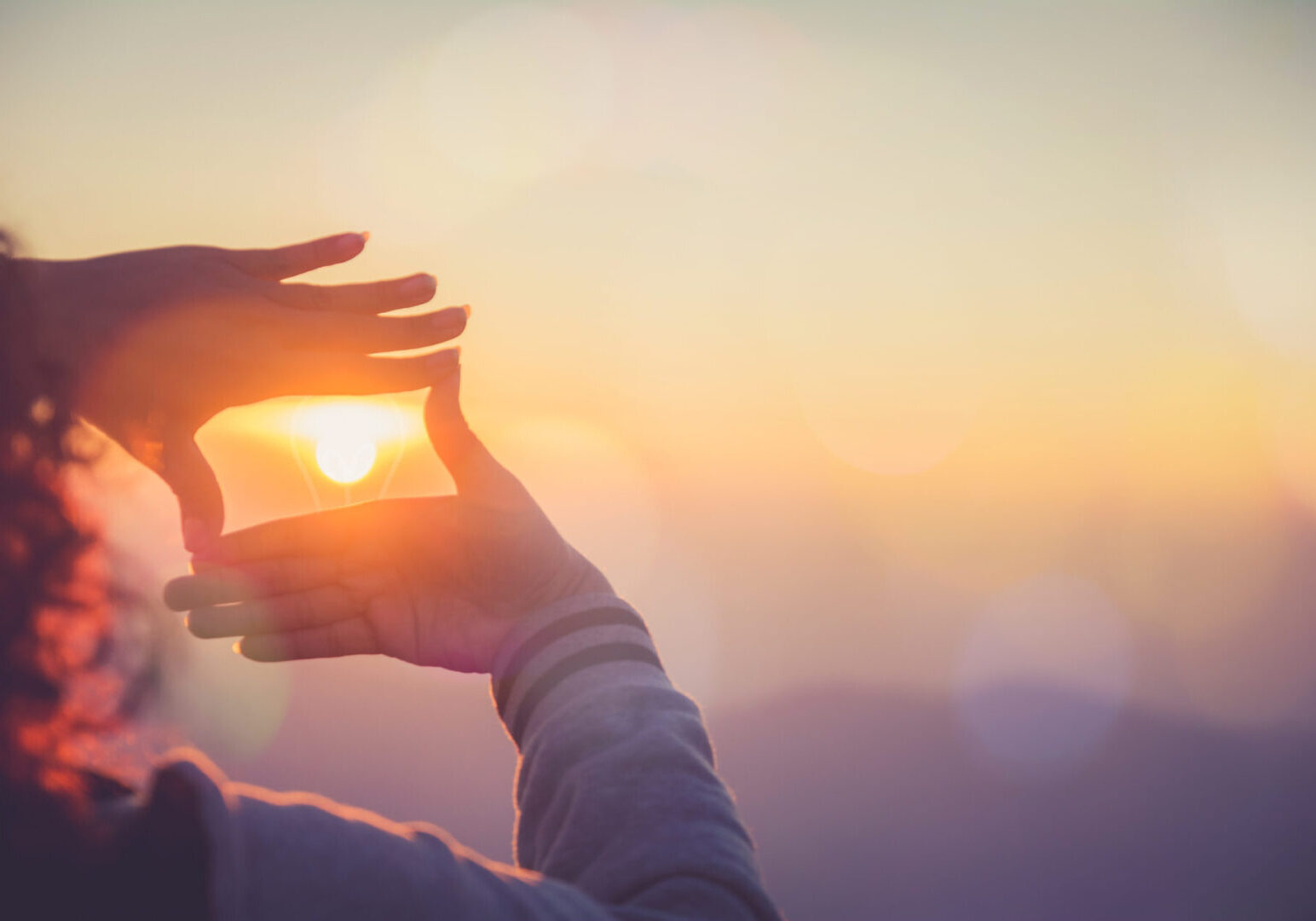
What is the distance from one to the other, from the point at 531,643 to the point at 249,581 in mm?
796

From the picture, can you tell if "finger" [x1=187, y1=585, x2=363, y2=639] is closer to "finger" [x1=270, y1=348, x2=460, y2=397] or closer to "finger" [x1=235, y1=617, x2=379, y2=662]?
"finger" [x1=235, y1=617, x2=379, y2=662]

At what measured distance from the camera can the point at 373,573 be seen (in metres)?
2.10

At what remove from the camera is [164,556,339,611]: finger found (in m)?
1.82

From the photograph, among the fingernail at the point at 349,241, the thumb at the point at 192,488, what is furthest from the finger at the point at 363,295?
the thumb at the point at 192,488

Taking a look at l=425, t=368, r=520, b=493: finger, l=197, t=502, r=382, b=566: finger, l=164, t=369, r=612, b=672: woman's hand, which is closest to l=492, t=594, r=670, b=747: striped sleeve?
l=164, t=369, r=612, b=672: woman's hand

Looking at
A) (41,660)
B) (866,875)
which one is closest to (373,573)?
(41,660)

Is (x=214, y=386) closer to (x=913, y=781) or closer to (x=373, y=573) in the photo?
(x=373, y=573)

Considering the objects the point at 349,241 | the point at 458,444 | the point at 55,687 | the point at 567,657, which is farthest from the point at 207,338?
the point at 567,657

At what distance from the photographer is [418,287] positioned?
2.08 m

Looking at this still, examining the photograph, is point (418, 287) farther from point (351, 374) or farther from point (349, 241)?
point (351, 374)

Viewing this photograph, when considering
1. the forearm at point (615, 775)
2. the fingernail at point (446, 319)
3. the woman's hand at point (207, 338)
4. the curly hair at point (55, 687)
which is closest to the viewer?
the curly hair at point (55, 687)

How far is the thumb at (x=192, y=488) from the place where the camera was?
1895 millimetres

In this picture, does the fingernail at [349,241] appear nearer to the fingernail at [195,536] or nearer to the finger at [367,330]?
the finger at [367,330]

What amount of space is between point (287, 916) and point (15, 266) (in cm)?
131
